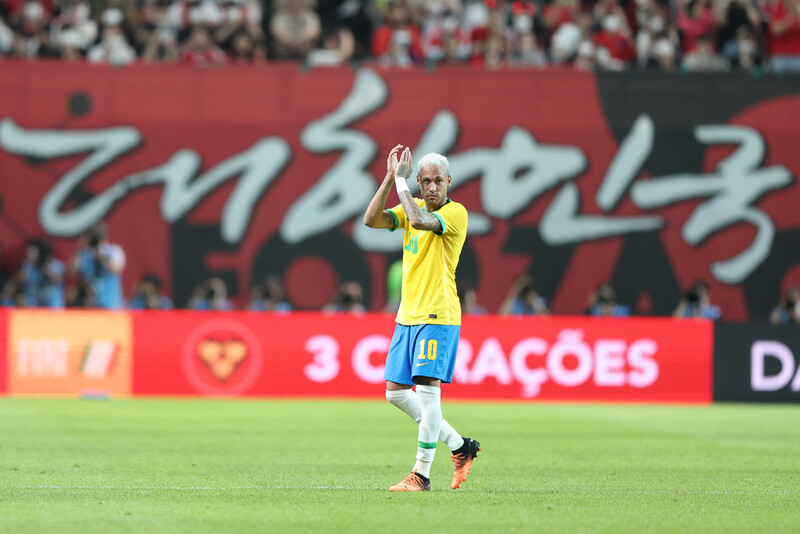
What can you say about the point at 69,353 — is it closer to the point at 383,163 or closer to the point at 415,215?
the point at 383,163

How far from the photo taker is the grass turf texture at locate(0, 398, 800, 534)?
7.43 metres

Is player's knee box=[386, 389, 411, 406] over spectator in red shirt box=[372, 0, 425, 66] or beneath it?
beneath

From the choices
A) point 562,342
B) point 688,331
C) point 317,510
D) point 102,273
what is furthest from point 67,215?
point 317,510

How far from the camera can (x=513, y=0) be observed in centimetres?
2339

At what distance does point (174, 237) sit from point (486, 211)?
5.13m

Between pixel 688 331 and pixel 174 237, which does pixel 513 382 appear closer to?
pixel 688 331

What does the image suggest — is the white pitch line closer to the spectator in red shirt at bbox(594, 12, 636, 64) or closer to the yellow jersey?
the yellow jersey

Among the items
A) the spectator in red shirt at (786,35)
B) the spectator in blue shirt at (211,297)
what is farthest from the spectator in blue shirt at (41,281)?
the spectator in red shirt at (786,35)

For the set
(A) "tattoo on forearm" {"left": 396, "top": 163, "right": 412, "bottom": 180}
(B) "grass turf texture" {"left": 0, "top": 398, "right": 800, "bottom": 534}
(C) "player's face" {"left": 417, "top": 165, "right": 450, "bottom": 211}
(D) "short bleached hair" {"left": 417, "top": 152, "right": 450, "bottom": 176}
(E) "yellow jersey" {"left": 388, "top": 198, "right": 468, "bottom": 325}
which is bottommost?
(B) "grass turf texture" {"left": 0, "top": 398, "right": 800, "bottom": 534}

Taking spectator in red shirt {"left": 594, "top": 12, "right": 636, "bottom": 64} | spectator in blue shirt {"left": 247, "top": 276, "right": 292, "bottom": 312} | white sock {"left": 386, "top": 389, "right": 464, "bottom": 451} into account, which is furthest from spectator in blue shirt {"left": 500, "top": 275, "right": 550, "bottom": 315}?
white sock {"left": 386, "top": 389, "right": 464, "bottom": 451}

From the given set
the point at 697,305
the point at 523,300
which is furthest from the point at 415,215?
the point at 697,305

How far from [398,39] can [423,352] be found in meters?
14.1

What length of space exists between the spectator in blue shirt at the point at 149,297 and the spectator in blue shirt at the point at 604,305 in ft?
22.5

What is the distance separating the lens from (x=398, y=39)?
22047mm
